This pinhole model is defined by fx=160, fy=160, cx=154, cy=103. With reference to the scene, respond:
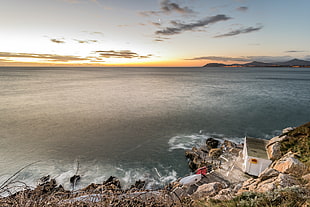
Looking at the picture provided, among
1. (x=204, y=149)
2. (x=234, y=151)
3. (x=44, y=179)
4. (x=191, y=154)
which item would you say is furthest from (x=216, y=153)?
(x=44, y=179)

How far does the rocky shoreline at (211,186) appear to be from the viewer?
14.8ft

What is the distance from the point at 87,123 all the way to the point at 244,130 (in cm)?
3036

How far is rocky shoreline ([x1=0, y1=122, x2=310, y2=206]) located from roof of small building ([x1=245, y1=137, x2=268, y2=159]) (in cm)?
45

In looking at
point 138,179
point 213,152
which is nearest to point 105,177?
point 138,179

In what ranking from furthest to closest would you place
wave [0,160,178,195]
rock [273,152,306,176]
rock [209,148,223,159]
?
1. rock [209,148,223,159]
2. wave [0,160,178,195]
3. rock [273,152,306,176]

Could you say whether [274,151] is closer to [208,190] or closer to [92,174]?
[208,190]

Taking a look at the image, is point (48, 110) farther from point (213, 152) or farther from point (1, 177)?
point (213, 152)

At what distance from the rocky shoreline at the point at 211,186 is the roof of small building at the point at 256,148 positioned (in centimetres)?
45

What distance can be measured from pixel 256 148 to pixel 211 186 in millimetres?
6590

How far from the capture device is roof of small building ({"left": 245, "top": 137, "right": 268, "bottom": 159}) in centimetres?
1427

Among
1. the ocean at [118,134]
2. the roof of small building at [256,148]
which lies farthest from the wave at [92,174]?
the roof of small building at [256,148]

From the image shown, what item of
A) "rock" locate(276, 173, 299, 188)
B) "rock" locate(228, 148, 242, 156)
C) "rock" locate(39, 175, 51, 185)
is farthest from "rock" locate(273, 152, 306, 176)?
"rock" locate(39, 175, 51, 185)

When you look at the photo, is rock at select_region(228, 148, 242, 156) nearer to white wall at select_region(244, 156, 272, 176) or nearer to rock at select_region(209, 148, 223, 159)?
rock at select_region(209, 148, 223, 159)

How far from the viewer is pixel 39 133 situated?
90.1 feet
